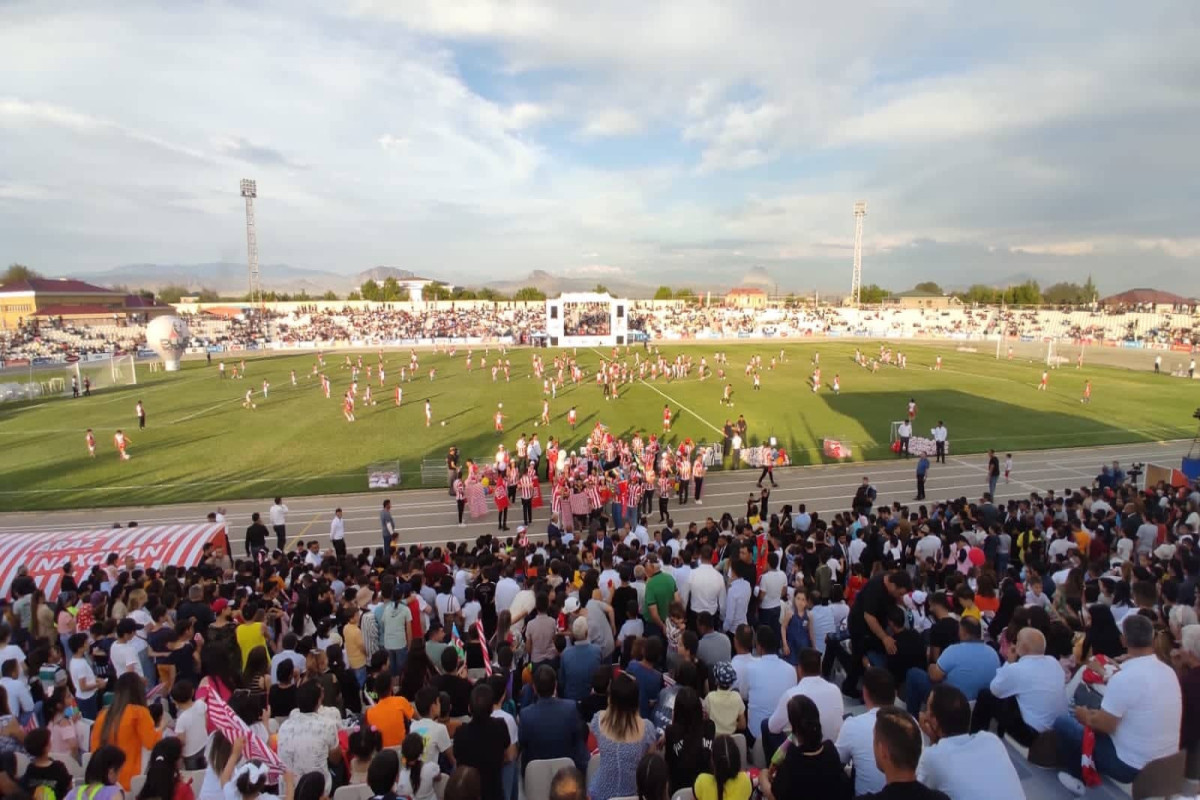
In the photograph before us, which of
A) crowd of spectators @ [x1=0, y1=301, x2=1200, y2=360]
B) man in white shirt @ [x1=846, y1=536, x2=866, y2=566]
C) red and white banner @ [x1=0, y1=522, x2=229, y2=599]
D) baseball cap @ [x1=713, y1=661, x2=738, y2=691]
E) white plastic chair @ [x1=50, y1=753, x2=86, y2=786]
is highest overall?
crowd of spectators @ [x1=0, y1=301, x2=1200, y2=360]

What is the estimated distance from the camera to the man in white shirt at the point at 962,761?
11.8 feet

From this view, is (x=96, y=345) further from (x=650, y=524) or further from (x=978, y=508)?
(x=978, y=508)

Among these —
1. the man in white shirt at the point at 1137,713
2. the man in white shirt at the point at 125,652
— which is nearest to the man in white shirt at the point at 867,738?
the man in white shirt at the point at 1137,713

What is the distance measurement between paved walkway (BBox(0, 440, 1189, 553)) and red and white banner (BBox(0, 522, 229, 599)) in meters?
4.60

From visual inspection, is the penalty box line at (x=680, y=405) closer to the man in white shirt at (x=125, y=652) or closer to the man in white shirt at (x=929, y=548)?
the man in white shirt at (x=929, y=548)

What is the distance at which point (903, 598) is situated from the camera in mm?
7152

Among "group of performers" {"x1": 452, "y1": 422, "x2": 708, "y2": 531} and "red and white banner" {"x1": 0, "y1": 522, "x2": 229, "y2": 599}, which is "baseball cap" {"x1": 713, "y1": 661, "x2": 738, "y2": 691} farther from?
"group of performers" {"x1": 452, "y1": 422, "x2": 708, "y2": 531}

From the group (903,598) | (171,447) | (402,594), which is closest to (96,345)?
(171,447)

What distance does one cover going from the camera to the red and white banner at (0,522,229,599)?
1130cm

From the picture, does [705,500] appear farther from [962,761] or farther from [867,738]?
[962,761]

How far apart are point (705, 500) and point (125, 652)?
15837 mm

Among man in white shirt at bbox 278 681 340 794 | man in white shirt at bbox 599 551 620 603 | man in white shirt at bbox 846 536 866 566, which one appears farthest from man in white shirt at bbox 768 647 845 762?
man in white shirt at bbox 846 536 866 566

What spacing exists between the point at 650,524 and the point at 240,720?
14069 mm

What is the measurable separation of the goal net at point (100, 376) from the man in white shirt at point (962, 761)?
5191cm
